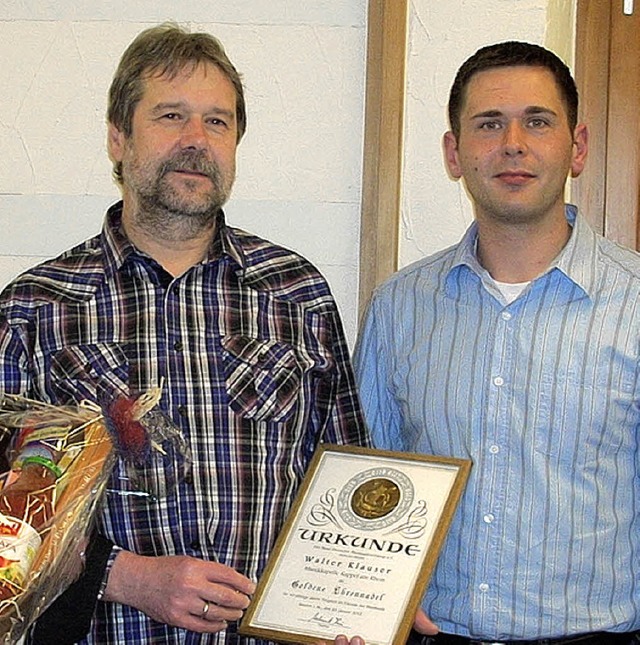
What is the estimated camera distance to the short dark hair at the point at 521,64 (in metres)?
1.87

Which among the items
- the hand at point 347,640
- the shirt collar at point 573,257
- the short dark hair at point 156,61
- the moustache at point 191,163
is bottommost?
the hand at point 347,640

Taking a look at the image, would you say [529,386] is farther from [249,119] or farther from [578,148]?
[249,119]

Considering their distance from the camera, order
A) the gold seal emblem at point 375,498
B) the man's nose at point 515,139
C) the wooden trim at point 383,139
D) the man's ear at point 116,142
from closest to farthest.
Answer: the gold seal emblem at point 375,498, the man's nose at point 515,139, the man's ear at point 116,142, the wooden trim at point 383,139

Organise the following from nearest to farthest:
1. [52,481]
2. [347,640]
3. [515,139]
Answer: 1. [52,481]
2. [347,640]
3. [515,139]

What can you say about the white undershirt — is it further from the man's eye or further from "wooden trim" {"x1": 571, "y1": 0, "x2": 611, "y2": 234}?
"wooden trim" {"x1": 571, "y1": 0, "x2": 611, "y2": 234}

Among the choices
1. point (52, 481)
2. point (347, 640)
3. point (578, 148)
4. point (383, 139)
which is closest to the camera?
point (52, 481)

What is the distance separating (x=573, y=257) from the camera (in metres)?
1.81

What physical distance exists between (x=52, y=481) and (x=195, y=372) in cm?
49

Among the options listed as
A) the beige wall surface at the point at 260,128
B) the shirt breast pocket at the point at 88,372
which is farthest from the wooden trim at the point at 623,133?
the shirt breast pocket at the point at 88,372

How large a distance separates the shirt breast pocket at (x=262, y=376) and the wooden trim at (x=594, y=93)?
32.9 inches

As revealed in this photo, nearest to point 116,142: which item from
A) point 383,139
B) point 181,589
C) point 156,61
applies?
point 156,61

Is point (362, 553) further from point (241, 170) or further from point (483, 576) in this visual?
point (241, 170)

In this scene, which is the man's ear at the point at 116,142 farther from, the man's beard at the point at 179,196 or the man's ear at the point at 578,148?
the man's ear at the point at 578,148

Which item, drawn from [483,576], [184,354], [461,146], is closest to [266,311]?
[184,354]
